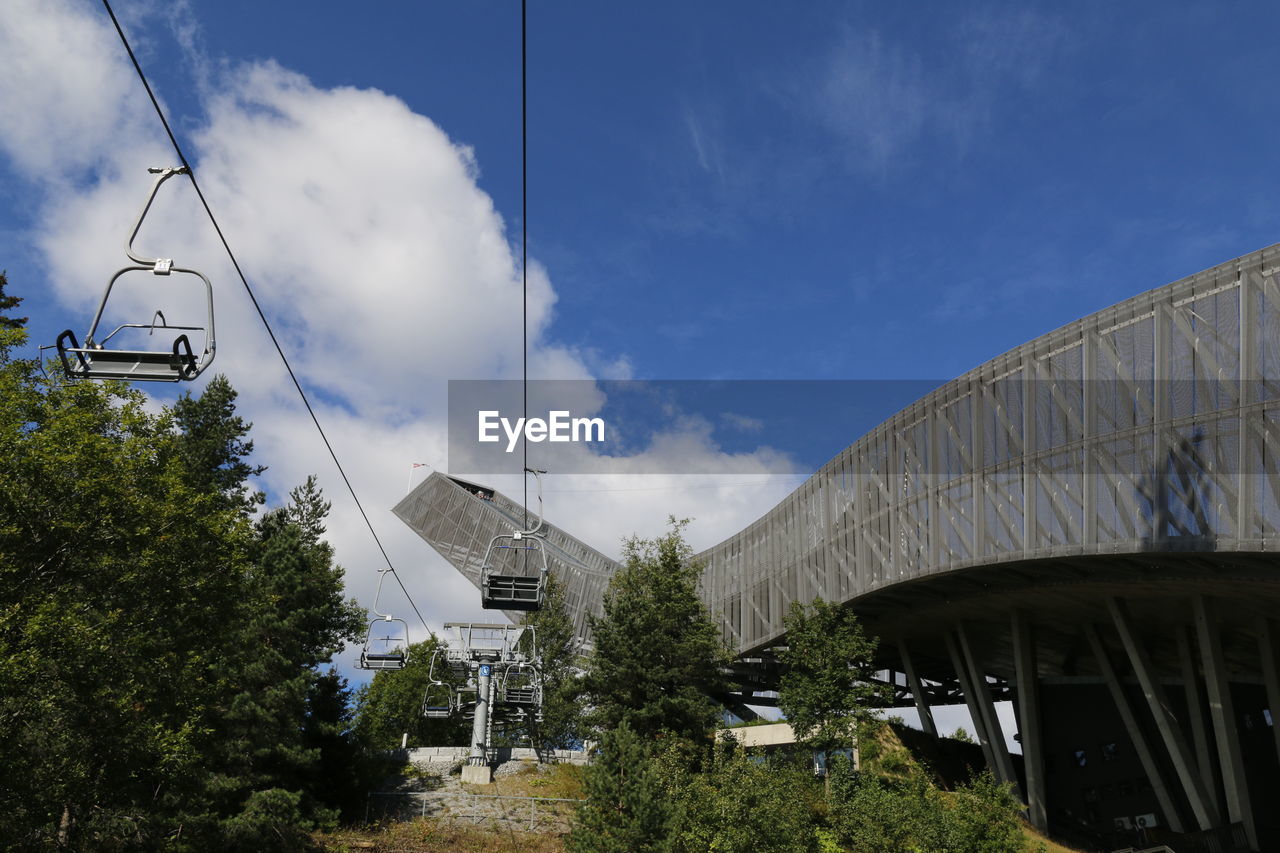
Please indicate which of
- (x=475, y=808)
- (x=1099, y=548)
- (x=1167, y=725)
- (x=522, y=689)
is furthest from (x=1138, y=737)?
(x=475, y=808)

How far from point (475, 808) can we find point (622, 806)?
1411cm

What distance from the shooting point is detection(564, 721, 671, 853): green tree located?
22.5 m

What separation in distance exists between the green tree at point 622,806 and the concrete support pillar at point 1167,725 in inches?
825


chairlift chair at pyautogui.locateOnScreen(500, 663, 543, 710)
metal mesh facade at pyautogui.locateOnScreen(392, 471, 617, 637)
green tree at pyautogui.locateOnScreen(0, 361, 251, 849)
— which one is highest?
metal mesh facade at pyautogui.locateOnScreen(392, 471, 617, 637)

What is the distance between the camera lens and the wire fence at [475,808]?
34.4 meters

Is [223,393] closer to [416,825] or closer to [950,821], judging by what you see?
[416,825]

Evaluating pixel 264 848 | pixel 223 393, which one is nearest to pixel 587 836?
pixel 264 848

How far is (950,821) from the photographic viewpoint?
25672mm

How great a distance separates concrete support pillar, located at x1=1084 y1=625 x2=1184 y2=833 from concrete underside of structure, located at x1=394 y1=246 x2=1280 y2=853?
0.10 metres

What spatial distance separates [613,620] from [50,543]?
2212cm

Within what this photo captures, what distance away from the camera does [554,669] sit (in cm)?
5709

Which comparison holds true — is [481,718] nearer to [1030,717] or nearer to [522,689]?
[522,689]

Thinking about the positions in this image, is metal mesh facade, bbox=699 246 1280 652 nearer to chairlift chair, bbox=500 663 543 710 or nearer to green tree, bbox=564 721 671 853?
chairlift chair, bbox=500 663 543 710

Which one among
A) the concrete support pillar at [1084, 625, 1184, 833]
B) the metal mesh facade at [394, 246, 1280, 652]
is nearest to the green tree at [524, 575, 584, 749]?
the metal mesh facade at [394, 246, 1280, 652]
